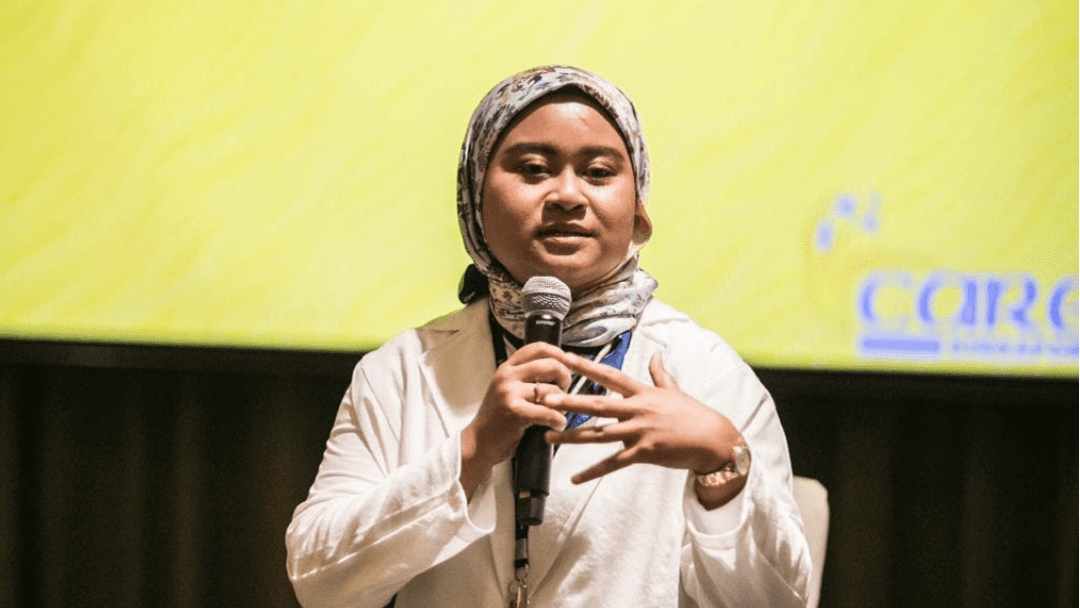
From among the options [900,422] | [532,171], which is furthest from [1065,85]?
[532,171]

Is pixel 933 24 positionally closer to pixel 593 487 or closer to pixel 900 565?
pixel 900 565

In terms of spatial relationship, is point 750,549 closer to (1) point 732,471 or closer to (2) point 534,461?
(1) point 732,471

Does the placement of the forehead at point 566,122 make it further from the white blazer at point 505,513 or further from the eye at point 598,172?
the white blazer at point 505,513

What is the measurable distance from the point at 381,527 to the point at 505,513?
14 cm

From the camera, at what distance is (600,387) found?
1250 mm

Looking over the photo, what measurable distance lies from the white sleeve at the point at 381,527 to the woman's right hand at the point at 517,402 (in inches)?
1.4

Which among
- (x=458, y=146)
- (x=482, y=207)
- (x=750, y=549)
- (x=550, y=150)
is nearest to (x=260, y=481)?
(x=458, y=146)

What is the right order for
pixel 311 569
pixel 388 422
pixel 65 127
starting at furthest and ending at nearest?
pixel 65 127 < pixel 388 422 < pixel 311 569

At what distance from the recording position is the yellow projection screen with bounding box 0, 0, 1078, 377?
1.83m

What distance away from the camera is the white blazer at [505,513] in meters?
1.13

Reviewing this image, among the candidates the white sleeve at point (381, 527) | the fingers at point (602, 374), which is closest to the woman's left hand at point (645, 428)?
the fingers at point (602, 374)

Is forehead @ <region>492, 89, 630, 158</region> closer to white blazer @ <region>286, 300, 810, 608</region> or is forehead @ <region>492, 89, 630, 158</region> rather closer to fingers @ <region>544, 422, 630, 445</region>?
white blazer @ <region>286, 300, 810, 608</region>

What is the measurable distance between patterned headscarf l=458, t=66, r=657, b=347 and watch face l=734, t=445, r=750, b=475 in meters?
0.22

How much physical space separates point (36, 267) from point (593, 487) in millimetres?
1223
